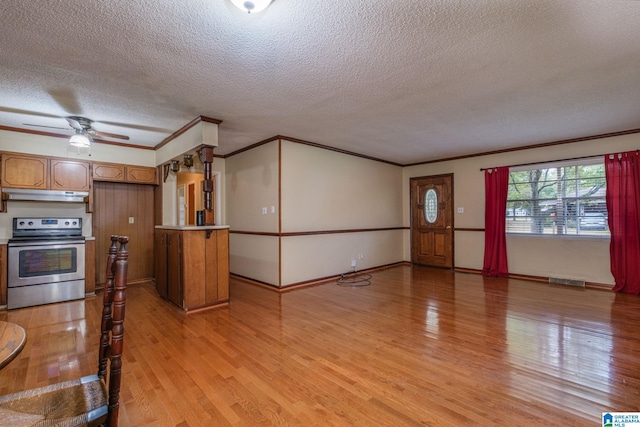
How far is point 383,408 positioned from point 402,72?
8.55ft

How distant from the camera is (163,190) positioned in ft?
17.1

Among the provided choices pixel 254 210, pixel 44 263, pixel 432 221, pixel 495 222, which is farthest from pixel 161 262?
pixel 495 222

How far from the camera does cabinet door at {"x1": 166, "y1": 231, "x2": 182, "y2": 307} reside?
12.4 ft

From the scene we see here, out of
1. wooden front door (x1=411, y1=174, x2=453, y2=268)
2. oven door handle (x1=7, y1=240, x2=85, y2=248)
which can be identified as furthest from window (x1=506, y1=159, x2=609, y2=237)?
oven door handle (x1=7, y1=240, x2=85, y2=248)

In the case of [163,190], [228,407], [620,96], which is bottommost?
[228,407]

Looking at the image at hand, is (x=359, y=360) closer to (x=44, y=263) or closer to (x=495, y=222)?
(x=44, y=263)

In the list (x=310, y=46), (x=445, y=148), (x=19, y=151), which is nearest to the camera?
(x=310, y=46)

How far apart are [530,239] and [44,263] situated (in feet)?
25.1

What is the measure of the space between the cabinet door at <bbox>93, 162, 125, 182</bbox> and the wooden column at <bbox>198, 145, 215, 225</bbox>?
197 centimetres

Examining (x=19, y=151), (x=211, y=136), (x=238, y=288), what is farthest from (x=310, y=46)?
(x=19, y=151)

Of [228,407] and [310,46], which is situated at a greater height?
[310,46]

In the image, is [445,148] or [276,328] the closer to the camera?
[276,328]

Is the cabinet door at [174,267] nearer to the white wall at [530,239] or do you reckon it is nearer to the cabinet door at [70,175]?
the cabinet door at [70,175]

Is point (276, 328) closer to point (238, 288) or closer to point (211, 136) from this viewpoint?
point (238, 288)
